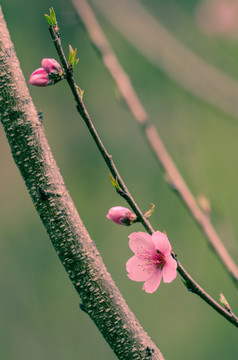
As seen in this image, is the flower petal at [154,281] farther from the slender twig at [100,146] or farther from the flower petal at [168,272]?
the slender twig at [100,146]

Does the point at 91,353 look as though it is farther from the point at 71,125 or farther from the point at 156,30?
the point at 156,30

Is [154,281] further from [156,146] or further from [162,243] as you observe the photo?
[156,146]

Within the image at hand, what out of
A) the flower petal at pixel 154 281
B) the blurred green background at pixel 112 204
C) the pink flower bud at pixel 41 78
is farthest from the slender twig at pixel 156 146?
the blurred green background at pixel 112 204

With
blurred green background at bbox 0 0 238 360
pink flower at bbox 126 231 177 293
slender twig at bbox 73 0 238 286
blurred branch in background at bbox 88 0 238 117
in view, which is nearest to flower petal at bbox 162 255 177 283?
pink flower at bbox 126 231 177 293

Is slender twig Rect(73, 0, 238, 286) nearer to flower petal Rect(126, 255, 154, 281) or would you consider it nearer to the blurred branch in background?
flower petal Rect(126, 255, 154, 281)

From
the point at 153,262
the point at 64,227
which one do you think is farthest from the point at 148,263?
the point at 64,227

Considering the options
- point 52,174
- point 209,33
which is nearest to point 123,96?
point 52,174

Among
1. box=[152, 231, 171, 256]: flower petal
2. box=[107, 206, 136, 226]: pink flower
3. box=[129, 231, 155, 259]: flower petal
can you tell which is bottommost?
box=[152, 231, 171, 256]: flower petal
